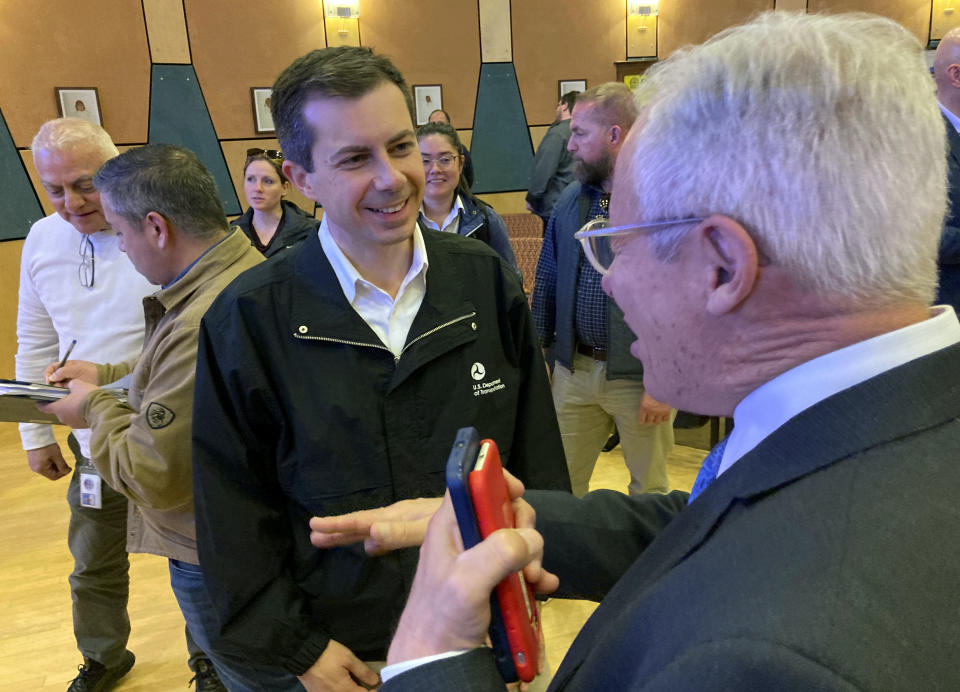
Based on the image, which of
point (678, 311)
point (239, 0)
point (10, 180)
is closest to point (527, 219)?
point (239, 0)

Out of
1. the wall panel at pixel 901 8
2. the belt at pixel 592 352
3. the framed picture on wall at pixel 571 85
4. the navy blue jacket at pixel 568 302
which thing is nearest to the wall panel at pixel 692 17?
the wall panel at pixel 901 8

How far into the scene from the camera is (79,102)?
17.2 ft

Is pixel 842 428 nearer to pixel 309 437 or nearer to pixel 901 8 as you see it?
pixel 309 437

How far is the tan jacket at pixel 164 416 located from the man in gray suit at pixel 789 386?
0.95 metres

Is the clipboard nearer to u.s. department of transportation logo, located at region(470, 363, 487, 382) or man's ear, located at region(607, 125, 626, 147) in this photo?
u.s. department of transportation logo, located at region(470, 363, 487, 382)

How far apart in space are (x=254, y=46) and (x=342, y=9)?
3.16 feet

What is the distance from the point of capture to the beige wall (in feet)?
16.6

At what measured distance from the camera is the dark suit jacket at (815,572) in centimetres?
47

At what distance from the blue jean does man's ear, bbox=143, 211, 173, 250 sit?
2.64ft

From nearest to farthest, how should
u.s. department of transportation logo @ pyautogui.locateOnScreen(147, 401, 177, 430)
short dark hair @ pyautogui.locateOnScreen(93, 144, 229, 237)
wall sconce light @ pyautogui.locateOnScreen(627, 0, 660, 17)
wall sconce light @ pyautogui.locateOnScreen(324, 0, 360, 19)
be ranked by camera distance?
u.s. department of transportation logo @ pyautogui.locateOnScreen(147, 401, 177, 430) → short dark hair @ pyautogui.locateOnScreen(93, 144, 229, 237) → wall sconce light @ pyautogui.locateOnScreen(324, 0, 360, 19) → wall sconce light @ pyautogui.locateOnScreen(627, 0, 660, 17)

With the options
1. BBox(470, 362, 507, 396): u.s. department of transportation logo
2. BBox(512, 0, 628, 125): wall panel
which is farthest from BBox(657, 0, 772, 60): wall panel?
BBox(470, 362, 507, 396): u.s. department of transportation logo

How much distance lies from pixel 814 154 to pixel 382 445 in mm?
878

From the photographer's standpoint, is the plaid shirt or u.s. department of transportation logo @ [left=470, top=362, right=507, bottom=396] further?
the plaid shirt

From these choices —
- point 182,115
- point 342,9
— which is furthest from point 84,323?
point 342,9
